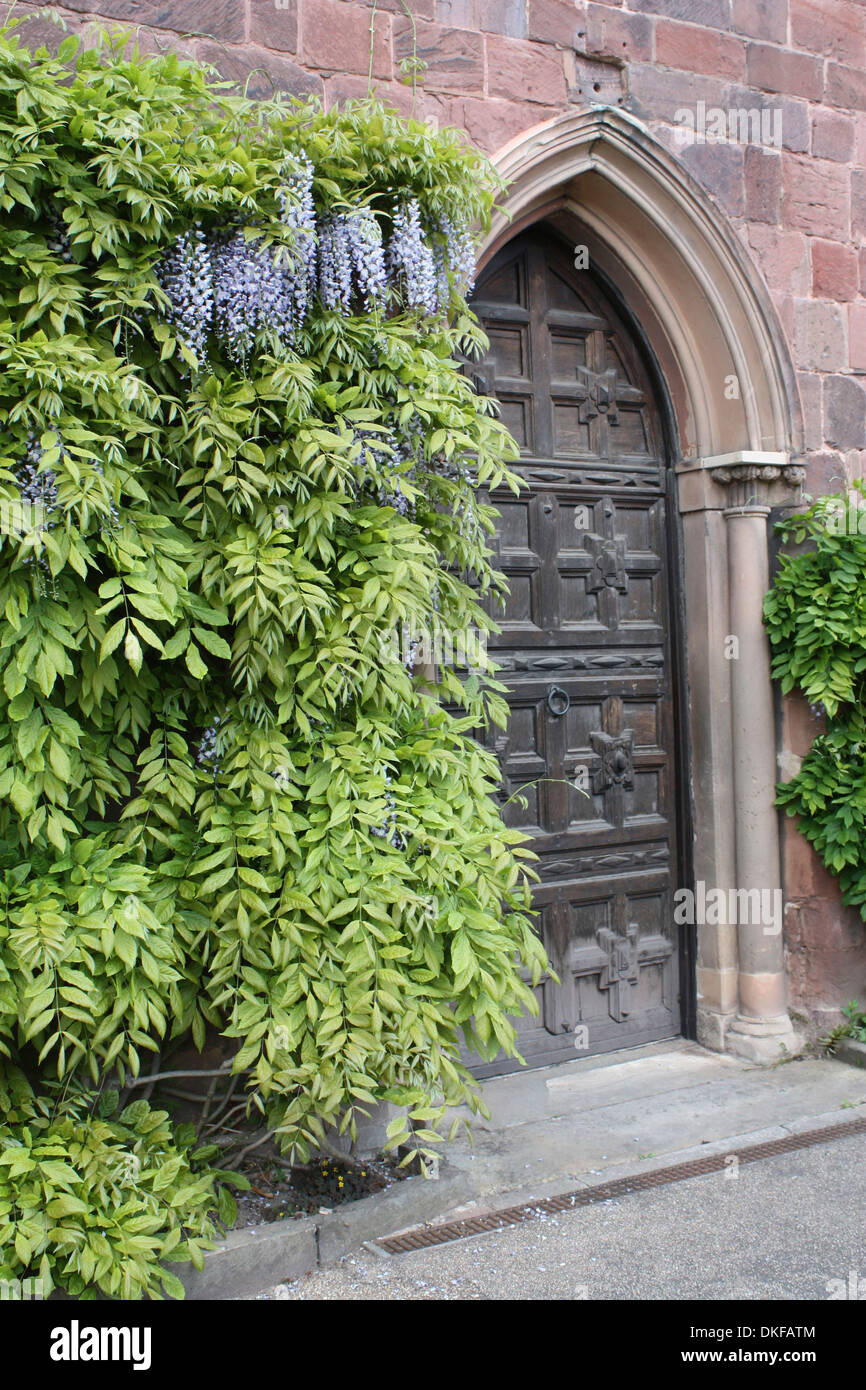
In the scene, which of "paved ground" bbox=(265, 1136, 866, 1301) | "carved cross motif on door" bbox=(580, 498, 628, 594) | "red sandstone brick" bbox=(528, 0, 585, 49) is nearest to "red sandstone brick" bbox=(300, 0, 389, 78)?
"red sandstone brick" bbox=(528, 0, 585, 49)

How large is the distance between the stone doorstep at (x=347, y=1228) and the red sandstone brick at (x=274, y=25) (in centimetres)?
360

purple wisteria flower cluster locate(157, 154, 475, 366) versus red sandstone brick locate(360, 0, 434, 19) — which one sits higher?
red sandstone brick locate(360, 0, 434, 19)

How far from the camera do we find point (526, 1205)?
11.5ft

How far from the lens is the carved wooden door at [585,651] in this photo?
467cm

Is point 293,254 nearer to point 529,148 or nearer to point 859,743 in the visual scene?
point 529,148

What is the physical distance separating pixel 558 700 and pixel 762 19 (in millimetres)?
3071

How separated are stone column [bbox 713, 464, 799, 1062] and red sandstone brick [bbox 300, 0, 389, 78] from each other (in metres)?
2.11

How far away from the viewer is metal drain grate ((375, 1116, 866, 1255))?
10.6 feet

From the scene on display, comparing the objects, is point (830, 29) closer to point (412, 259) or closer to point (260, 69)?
point (260, 69)

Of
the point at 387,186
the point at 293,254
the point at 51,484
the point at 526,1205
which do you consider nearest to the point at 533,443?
the point at 387,186

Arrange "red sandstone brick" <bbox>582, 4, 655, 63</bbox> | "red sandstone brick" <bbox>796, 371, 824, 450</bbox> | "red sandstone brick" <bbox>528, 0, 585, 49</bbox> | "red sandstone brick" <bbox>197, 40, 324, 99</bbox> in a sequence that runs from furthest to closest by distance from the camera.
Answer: "red sandstone brick" <bbox>796, 371, 824, 450</bbox>
"red sandstone brick" <bbox>582, 4, 655, 63</bbox>
"red sandstone brick" <bbox>528, 0, 585, 49</bbox>
"red sandstone brick" <bbox>197, 40, 324, 99</bbox>

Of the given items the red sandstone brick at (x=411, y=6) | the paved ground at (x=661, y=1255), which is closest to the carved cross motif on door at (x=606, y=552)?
the red sandstone brick at (x=411, y=6)

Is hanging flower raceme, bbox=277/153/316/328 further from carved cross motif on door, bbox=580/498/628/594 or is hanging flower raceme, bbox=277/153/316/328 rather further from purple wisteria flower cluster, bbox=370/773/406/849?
carved cross motif on door, bbox=580/498/628/594

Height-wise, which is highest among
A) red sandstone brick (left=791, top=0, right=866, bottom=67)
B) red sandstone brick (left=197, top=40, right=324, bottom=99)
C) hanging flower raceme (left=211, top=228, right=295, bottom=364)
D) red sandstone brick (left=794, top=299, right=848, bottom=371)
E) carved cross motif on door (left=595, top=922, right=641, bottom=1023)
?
red sandstone brick (left=791, top=0, right=866, bottom=67)
